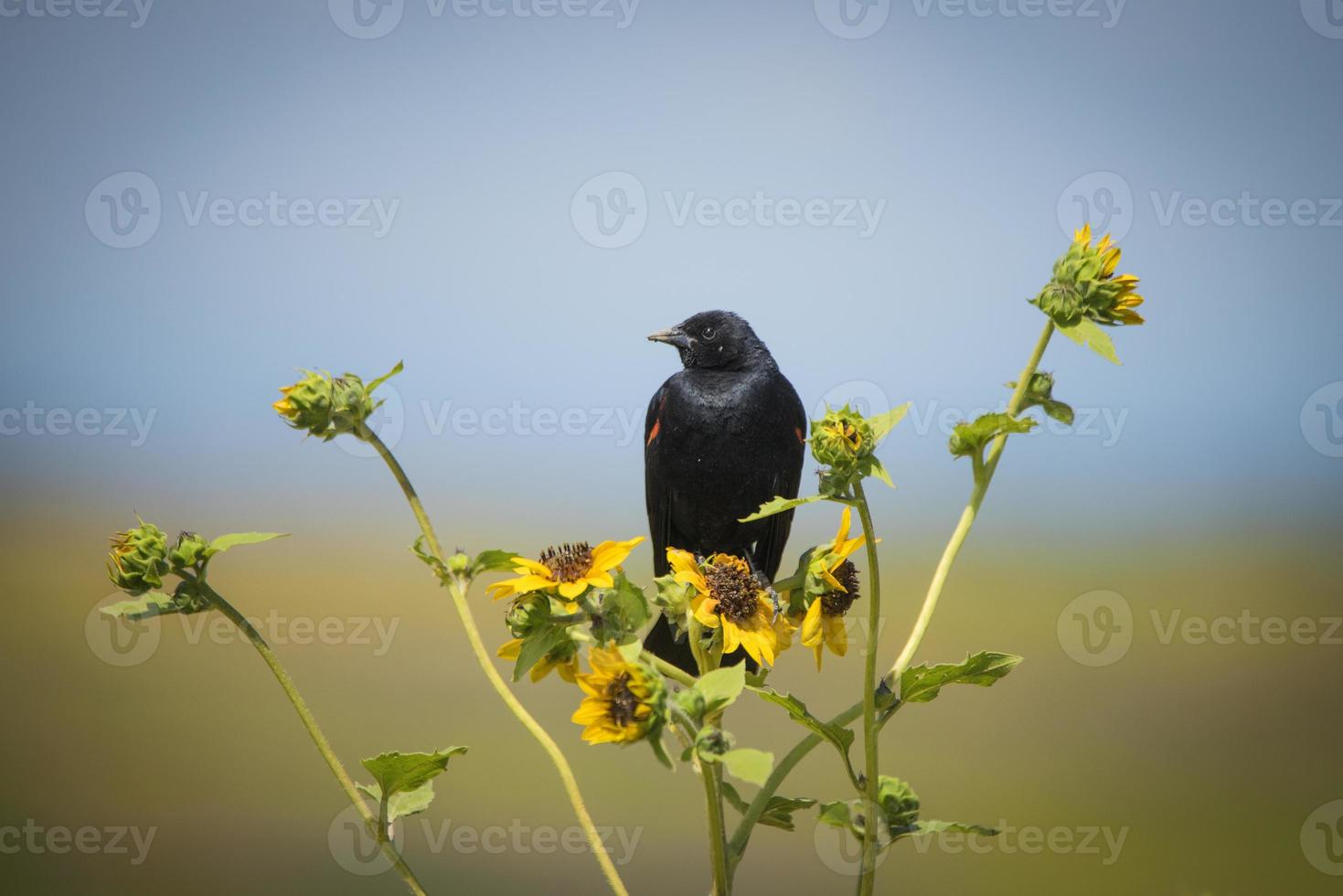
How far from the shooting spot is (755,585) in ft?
3.80

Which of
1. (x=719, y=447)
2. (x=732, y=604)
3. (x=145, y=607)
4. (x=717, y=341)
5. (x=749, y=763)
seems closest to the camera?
(x=749, y=763)

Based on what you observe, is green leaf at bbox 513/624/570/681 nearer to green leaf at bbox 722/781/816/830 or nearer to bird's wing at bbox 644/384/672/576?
green leaf at bbox 722/781/816/830

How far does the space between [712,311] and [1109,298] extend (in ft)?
3.56

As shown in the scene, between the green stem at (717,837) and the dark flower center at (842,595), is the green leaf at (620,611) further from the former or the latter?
the dark flower center at (842,595)

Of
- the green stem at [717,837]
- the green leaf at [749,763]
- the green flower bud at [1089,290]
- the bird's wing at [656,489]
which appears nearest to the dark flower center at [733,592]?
the green stem at [717,837]

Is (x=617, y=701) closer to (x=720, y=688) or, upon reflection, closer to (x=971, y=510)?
(x=720, y=688)

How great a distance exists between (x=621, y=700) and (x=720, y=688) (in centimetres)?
9

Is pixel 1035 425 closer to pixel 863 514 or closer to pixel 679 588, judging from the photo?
pixel 863 514

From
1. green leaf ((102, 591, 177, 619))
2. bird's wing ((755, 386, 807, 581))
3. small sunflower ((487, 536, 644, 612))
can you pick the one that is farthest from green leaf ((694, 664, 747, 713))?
bird's wing ((755, 386, 807, 581))

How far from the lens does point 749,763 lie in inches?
31.4

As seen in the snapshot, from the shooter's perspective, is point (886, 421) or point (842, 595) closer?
point (886, 421)

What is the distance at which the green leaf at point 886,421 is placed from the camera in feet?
3.26

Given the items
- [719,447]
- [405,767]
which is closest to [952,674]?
[405,767]

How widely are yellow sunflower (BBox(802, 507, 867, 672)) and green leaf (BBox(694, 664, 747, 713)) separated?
260 millimetres
